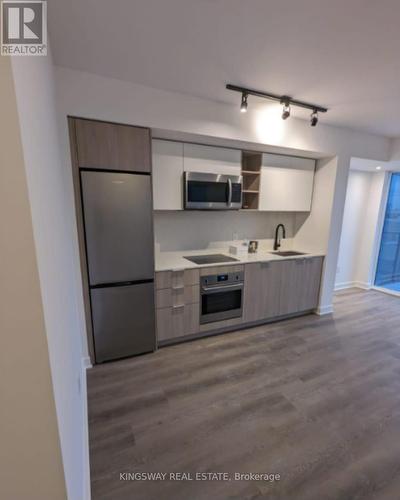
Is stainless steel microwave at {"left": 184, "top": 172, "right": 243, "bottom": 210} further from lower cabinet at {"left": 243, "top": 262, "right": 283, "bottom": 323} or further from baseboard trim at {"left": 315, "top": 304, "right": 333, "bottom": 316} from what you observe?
baseboard trim at {"left": 315, "top": 304, "right": 333, "bottom": 316}

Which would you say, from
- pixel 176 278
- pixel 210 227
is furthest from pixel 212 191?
pixel 176 278

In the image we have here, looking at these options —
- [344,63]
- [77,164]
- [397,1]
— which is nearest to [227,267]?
[77,164]

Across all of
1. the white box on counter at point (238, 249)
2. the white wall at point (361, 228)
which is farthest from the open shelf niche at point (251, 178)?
the white wall at point (361, 228)

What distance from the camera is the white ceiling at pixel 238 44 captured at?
4.29 ft

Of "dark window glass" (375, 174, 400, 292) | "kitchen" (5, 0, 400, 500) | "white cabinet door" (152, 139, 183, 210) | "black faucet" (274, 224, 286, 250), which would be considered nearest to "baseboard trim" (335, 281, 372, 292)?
"dark window glass" (375, 174, 400, 292)

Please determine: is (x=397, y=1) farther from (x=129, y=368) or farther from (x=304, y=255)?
(x=129, y=368)

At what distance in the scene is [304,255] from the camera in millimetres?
3412

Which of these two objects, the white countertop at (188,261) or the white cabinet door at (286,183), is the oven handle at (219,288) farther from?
the white cabinet door at (286,183)

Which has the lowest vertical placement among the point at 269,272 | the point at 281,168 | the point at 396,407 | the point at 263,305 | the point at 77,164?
the point at 396,407

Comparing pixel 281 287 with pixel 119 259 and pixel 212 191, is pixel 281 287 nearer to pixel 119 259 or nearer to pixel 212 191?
pixel 212 191

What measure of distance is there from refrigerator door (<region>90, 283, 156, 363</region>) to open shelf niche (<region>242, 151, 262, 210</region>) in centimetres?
173

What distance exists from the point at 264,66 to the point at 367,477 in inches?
113

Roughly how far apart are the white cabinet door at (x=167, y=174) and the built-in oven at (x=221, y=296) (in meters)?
0.95

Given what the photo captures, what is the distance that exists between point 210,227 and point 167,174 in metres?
1.03
